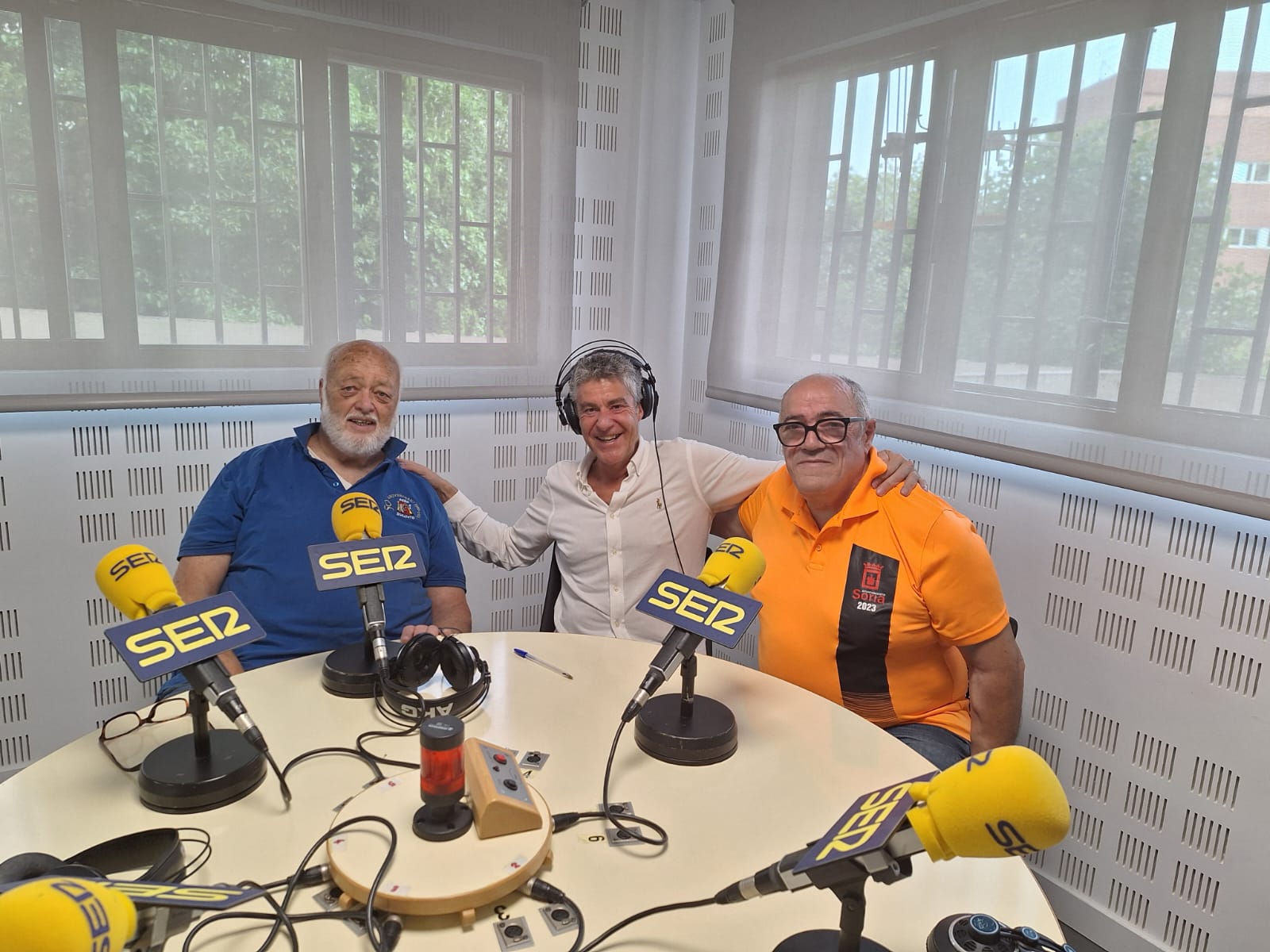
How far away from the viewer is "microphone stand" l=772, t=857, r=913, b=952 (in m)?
0.80

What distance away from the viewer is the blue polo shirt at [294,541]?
→ 2070 mm

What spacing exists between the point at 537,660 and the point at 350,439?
0.95 metres

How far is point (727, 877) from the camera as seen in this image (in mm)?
1074

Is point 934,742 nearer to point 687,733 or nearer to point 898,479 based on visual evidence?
point 898,479

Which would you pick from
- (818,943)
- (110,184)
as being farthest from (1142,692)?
(110,184)

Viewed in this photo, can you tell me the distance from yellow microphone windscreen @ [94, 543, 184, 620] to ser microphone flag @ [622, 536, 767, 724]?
0.76 metres

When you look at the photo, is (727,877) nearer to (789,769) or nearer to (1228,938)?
(789,769)

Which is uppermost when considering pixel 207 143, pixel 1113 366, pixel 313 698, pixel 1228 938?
pixel 207 143

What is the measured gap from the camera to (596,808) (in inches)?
47.8

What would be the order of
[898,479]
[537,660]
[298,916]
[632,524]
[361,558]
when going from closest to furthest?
[298,916] → [361,558] → [537,660] → [898,479] → [632,524]

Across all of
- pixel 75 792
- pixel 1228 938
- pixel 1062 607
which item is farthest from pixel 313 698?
pixel 1228 938

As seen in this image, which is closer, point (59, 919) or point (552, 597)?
point (59, 919)

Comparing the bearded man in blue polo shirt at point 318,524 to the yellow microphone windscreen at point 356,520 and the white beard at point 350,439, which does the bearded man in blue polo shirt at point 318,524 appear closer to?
the white beard at point 350,439

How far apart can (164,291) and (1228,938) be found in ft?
11.5
